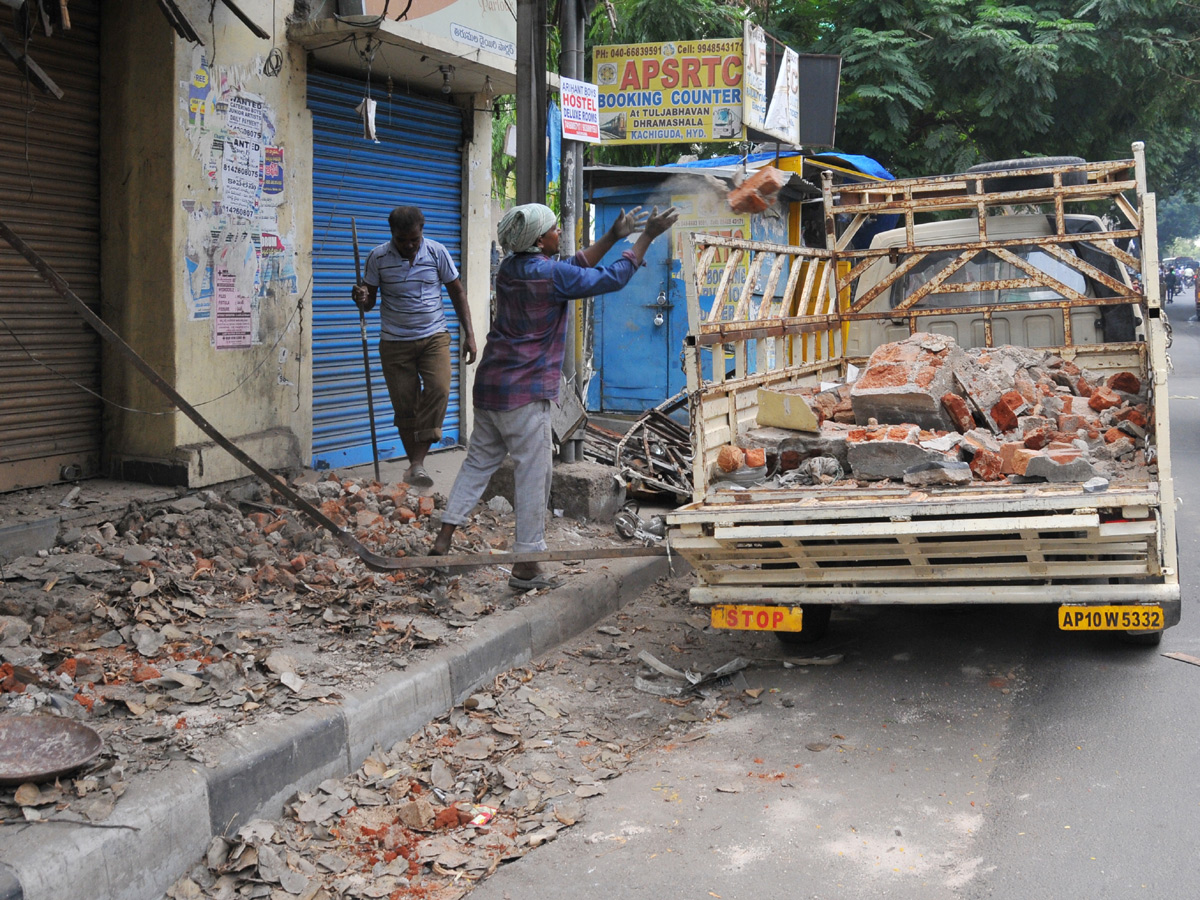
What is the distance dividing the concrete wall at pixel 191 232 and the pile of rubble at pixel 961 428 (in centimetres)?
357

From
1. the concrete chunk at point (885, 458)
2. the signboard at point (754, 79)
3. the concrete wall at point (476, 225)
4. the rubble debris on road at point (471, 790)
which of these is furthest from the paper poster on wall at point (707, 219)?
the rubble debris on road at point (471, 790)

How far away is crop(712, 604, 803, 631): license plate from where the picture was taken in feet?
14.8

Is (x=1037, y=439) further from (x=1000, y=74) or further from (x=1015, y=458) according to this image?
(x=1000, y=74)

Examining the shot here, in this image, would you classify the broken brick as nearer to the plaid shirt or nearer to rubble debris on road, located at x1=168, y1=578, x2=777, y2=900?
rubble debris on road, located at x1=168, y1=578, x2=777, y2=900

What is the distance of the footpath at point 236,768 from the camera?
110 inches

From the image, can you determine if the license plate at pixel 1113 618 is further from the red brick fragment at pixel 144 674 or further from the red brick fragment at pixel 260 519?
the red brick fragment at pixel 260 519

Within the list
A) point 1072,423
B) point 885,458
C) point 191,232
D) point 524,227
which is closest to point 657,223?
point 524,227

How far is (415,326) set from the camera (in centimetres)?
707

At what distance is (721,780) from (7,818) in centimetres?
220

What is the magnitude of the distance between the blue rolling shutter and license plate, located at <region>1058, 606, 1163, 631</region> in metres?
5.40

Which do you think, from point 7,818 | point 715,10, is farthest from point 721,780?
point 715,10

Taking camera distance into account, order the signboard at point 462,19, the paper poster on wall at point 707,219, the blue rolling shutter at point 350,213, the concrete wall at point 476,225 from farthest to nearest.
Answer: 1. the paper poster on wall at point 707,219
2. the concrete wall at point 476,225
3. the blue rolling shutter at point 350,213
4. the signboard at point 462,19

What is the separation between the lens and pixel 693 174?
12.3 meters

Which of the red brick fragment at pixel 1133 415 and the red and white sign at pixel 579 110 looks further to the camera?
the red and white sign at pixel 579 110
